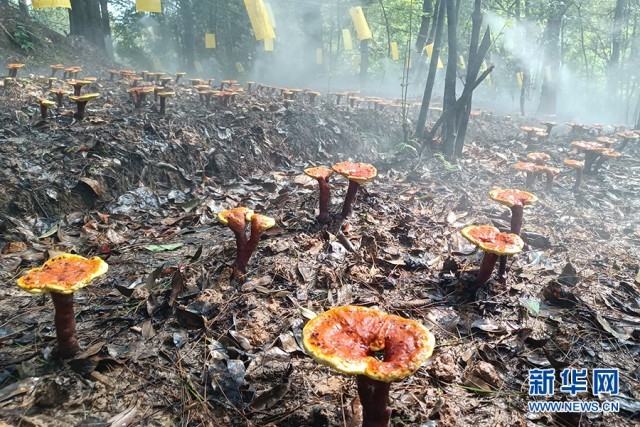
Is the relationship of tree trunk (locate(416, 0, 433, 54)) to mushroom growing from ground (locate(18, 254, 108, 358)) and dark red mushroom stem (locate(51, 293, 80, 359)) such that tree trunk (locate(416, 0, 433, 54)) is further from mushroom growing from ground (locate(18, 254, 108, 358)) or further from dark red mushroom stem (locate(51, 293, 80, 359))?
dark red mushroom stem (locate(51, 293, 80, 359))

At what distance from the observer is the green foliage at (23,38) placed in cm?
1152

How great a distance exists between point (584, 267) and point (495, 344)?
2.48m

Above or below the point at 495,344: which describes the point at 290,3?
above

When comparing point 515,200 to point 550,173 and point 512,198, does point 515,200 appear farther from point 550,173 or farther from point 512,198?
point 550,173

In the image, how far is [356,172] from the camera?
175 inches

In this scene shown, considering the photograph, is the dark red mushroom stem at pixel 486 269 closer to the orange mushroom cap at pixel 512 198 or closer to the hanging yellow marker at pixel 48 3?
the orange mushroom cap at pixel 512 198

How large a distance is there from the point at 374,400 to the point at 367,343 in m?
0.32

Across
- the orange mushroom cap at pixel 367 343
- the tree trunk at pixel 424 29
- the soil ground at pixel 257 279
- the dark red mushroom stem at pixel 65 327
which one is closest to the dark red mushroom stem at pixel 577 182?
the soil ground at pixel 257 279

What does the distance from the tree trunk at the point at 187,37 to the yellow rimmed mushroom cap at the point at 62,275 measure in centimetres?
1898

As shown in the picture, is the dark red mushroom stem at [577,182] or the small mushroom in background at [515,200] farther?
the dark red mushroom stem at [577,182]

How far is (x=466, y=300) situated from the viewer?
367 centimetres

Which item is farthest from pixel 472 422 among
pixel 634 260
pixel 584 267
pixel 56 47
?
pixel 56 47

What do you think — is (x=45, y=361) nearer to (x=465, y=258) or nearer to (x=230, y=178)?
(x=465, y=258)

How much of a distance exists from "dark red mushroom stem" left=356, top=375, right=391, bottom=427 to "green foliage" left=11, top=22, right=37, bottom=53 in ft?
47.3
